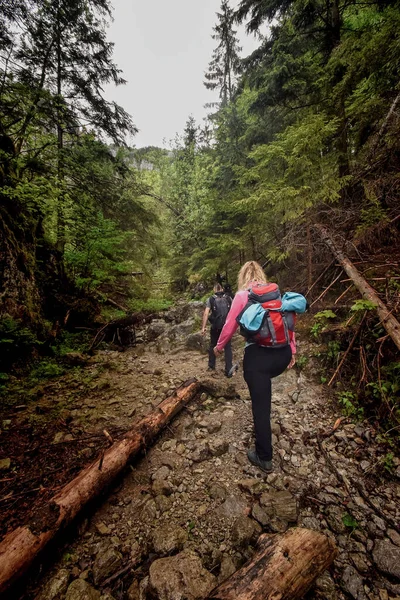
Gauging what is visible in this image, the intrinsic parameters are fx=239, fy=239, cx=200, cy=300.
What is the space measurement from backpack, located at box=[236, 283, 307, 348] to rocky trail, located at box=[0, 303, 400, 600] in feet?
5.34

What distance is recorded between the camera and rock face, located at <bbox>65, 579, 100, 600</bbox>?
1834mm

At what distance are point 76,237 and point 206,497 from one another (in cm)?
808

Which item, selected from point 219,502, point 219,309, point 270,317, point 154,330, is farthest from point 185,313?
point 219,502

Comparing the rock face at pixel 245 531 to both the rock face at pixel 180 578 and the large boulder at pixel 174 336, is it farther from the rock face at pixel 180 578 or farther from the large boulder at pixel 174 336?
the large boulder at pixel 174 336

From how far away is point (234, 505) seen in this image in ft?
8.39

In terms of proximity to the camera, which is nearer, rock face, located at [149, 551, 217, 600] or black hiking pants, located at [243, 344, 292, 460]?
rock face, located at [149, 551, 217, 600]

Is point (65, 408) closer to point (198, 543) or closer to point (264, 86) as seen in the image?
point (198, 543)

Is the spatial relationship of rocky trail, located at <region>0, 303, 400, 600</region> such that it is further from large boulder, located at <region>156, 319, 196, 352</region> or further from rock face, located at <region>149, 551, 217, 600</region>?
large boulder, located at <region>156, 319, 196, 352</region>

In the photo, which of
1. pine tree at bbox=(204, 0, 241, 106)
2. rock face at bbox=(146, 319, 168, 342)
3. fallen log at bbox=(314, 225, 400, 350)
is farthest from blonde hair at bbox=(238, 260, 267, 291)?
pine tree at bbox=(204, 0, 241, 106)

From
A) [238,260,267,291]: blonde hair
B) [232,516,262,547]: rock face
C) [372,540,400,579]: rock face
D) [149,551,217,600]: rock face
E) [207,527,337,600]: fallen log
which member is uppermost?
[238,260,267,291]: blonde hair

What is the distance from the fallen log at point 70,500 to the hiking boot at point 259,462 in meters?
1.35

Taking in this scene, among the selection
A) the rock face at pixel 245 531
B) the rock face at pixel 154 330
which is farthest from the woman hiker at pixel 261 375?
the rock face at pixel 154 330

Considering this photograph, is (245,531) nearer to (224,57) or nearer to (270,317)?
(270,317)

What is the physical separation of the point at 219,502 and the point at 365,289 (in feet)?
12.6
